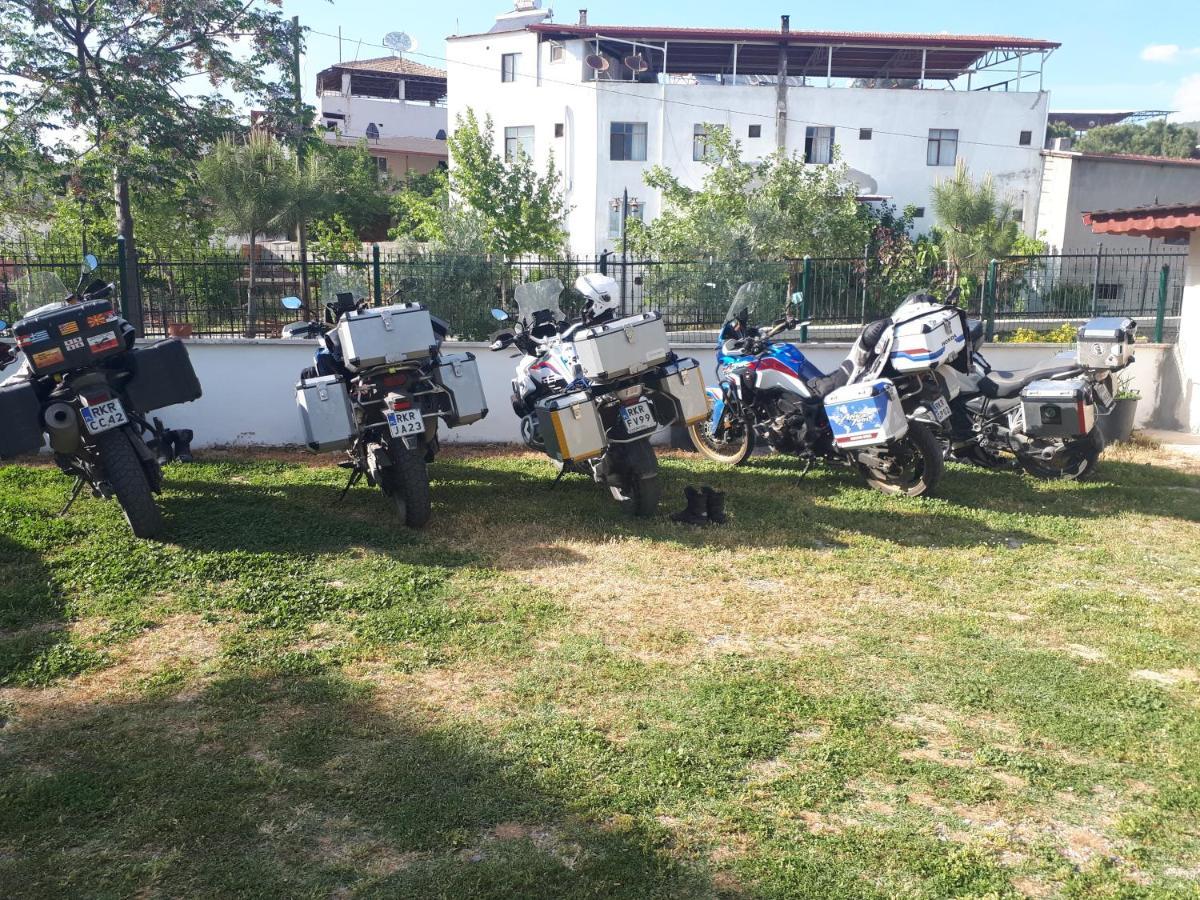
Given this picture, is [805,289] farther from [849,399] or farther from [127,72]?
[127,72]

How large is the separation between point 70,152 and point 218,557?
12.3 m

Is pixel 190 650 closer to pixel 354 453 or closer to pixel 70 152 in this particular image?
pixel 354 453

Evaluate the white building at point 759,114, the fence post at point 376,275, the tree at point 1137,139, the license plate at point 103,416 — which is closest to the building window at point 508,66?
the white building at point 759,114

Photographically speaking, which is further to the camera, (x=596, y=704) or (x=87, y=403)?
(x=87, y=403)

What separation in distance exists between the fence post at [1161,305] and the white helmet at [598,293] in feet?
22.8

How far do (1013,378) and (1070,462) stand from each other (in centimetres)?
85

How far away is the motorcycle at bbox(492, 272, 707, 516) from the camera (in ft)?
21.9

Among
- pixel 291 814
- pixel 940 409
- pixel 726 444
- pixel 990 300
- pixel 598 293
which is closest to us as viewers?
pixel 291 814

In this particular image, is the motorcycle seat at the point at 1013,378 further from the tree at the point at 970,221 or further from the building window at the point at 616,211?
the building window at the point at 616,211

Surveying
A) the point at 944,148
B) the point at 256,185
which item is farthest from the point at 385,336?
the point at 944,148

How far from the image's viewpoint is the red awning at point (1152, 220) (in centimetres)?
960

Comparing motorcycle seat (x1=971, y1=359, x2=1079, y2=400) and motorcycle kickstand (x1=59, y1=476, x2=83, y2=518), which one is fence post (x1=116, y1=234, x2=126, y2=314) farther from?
motorcycle seat (x1=971, y1=359, x2=1079, y2=400)

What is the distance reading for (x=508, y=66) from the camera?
39.2 meters

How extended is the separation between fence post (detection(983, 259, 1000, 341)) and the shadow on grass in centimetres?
893
